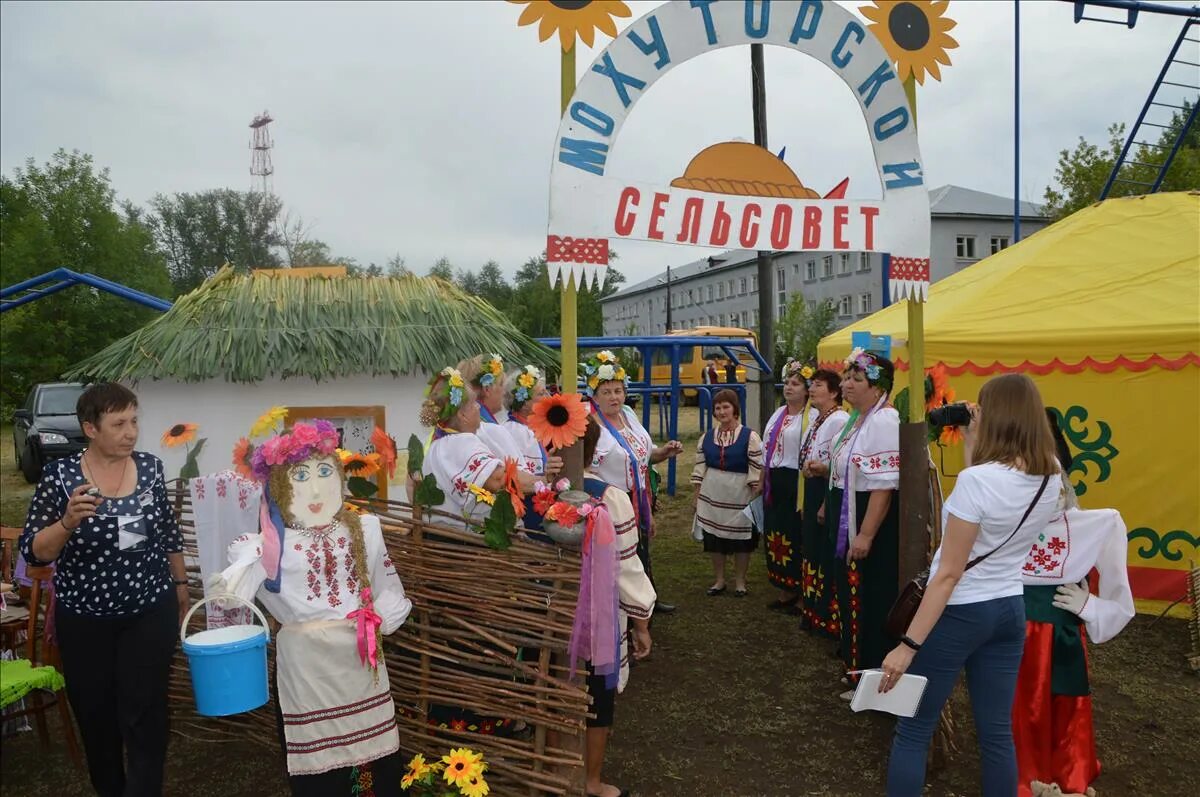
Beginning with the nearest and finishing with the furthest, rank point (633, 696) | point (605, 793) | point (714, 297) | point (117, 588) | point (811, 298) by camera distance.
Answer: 1. point (117, 588)
2. point (605, 793)
3. point (633, 696)
4. point (811, 298)
5. point (714, 297)

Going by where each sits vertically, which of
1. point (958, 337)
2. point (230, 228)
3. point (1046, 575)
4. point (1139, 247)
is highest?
point (230, 228)

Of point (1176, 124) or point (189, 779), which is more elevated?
point (1176, 124)

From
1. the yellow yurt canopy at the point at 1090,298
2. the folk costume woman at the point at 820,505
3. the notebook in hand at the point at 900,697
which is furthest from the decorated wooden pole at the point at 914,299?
the yellow yurt canopy at the point at 1090,298

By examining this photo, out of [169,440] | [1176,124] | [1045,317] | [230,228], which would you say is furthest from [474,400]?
[230,228]

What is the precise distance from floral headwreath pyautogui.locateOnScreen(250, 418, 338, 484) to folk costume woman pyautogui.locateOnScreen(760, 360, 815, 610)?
4053mm

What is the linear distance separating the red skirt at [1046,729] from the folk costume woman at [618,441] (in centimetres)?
215

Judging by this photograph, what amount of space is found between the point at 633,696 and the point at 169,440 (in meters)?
2.82

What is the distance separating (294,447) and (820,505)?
373 cm

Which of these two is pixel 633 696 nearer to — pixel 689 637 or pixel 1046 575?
pixel 689 637

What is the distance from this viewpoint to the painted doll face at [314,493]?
8.71 ft

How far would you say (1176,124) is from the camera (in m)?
10.2

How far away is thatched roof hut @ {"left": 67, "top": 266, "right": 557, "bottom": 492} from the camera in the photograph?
274 inches

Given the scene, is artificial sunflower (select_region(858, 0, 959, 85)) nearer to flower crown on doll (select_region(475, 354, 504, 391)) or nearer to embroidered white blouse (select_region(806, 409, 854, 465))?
embroidered white blouse (select_region(806, 409, 854, 465))

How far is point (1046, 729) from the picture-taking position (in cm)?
329
